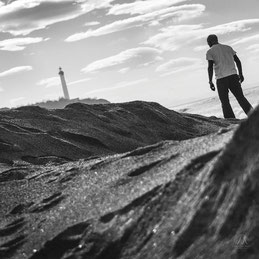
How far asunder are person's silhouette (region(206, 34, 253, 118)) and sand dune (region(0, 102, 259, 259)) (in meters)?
4.47

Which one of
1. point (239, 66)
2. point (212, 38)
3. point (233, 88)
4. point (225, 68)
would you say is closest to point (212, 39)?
→ point (212, 38)

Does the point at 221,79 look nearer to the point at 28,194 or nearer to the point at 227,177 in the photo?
the point at 28,194

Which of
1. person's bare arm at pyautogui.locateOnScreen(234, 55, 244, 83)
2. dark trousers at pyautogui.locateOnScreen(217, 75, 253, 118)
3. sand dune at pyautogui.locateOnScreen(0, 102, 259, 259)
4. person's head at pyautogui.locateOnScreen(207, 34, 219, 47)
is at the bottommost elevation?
sand dune at pyautogui.locateOnScreen(0, 102, 259, 259)

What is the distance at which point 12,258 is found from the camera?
8.64ft

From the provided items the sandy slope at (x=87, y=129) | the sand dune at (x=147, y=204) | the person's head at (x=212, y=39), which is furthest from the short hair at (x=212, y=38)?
the sand dune at (x=147, y=204)

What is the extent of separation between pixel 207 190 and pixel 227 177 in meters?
0.11

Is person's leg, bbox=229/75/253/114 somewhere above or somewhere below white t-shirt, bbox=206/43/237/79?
below

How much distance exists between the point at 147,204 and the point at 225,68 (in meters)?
5.78

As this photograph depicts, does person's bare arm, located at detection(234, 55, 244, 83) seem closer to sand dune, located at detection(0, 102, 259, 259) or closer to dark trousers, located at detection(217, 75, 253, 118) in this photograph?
dark trousers, located at detection(217, 75, 253, 118)

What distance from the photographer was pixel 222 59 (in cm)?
778

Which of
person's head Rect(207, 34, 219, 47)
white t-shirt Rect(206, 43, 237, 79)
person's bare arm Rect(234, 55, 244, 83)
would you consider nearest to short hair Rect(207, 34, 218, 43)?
person's head Rect(207, 34, 219, 47)

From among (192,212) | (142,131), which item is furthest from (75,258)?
(142,131)

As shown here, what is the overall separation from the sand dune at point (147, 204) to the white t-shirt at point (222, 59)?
4.44m

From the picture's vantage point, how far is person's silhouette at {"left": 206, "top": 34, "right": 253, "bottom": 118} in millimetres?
7762
